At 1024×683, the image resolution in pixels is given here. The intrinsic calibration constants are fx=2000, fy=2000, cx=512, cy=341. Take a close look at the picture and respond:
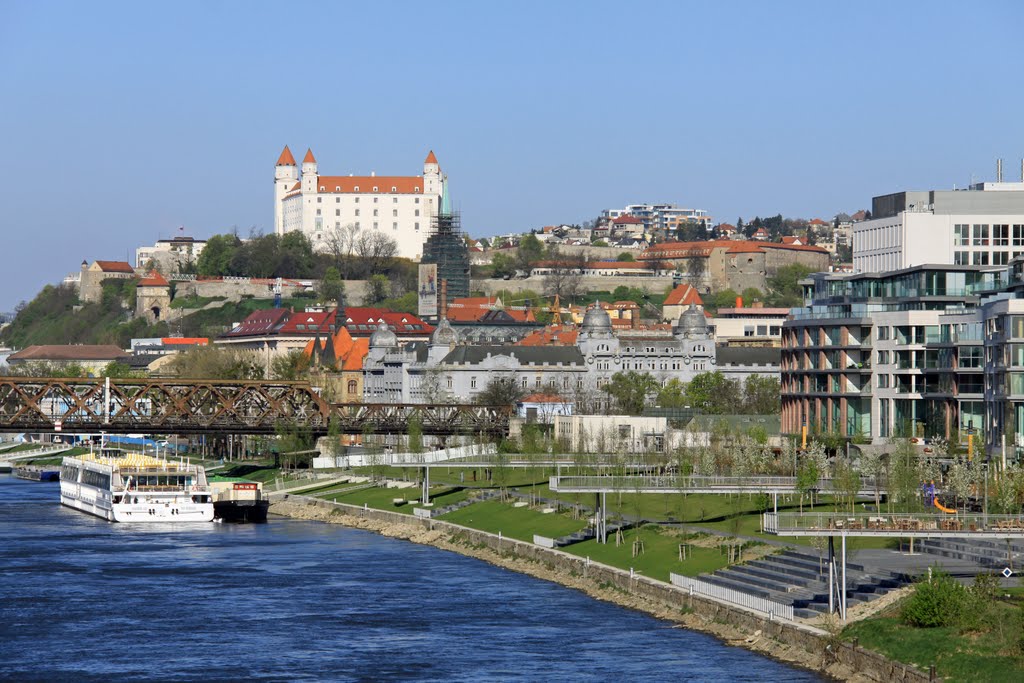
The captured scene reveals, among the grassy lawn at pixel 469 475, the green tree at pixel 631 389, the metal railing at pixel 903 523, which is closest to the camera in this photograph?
the metal railing at pixel 903 523

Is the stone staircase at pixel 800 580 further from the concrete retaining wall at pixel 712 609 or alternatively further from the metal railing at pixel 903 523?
the metal railing at pixel 903 523

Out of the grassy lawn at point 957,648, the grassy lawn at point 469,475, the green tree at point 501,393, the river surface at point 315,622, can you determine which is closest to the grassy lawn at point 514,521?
the river surface at point 315,622

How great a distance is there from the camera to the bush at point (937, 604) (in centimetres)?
5044

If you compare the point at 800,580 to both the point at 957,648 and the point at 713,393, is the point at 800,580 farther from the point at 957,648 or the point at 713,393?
the point at 713,393

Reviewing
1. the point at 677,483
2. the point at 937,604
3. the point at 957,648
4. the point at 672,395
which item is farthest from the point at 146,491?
the point at 957,648

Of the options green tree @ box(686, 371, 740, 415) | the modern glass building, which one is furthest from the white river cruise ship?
green tree @ box(686, 371, 740, 415)

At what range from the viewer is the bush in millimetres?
50438

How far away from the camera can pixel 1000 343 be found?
87.4 metres

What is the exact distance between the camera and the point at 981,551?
58.6 meters

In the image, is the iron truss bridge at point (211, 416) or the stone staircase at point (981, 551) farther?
the iron truss bridge at point (211, 416)

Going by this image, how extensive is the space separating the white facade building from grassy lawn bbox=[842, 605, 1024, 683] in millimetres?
71641

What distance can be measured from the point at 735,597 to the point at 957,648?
11.5 m

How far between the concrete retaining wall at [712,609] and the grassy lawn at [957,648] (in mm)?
429

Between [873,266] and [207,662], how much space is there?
83735mm
